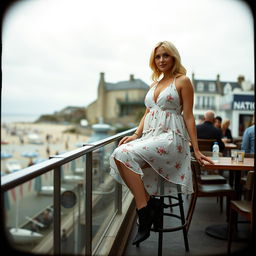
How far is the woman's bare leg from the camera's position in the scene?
2188mm

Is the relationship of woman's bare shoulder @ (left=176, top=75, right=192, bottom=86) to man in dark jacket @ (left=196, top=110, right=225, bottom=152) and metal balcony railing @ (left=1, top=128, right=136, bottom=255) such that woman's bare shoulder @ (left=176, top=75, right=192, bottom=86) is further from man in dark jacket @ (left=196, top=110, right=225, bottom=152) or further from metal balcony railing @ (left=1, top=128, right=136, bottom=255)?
man in dark jacket @ (left=196, top=110, right=225, bottom=152)

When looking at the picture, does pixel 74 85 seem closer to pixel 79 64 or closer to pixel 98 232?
pixel 79 64

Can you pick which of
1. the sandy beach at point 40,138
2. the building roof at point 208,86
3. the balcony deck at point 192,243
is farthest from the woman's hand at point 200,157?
the sandy beach at point 40,138

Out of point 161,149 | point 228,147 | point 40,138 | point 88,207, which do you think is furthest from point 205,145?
point 40,138

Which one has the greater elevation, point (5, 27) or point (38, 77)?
point (38, 77)

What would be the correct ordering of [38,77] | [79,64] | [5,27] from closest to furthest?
[5,27]
[79,64]
[38,77]

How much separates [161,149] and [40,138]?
141m

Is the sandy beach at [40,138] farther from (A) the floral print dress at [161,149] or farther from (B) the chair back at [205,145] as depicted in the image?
(A) the floral print dress at [161,149]

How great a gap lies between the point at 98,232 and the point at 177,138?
42.1 inches

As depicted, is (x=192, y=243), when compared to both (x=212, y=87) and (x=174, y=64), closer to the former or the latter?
(x=174, y=64)

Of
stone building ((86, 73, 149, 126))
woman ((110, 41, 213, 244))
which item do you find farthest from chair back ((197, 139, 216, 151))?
stone building ((86, 73, 149, 126))

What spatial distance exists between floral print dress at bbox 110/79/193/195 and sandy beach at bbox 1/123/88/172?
111 meters

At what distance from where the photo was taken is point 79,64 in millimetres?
130250

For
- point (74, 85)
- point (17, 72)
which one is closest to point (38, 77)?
point (17, 72)
